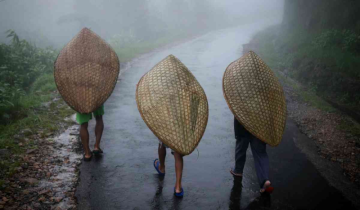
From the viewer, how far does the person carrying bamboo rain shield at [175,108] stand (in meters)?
2.79

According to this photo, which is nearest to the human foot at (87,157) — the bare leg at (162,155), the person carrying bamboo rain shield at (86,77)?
the person carrying bamboo rain shield at (86,77)

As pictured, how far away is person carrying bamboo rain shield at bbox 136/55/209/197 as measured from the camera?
2795 millimetres

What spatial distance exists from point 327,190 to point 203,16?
31.0 metres

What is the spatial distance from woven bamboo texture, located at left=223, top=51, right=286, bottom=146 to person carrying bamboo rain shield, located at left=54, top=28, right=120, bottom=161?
166cm

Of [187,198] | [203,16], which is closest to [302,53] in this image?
[187,198]

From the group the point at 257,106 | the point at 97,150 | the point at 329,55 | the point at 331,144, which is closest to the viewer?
the point at 257,106

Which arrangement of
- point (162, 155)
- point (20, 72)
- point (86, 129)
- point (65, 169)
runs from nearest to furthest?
point (162, 155) < point (65, 169) < point (86, 129) < point (20, 72)

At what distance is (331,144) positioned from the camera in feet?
15.1

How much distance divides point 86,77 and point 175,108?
1408mm

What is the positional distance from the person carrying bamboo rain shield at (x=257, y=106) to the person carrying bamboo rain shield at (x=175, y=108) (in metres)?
0.40

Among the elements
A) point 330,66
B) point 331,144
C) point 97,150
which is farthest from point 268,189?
point 330,66

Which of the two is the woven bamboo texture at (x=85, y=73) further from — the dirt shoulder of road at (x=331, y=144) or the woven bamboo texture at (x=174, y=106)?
the dirt shoulder of road at (x=331, y=144)

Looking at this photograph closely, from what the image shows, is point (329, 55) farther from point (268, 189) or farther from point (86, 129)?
point (86, 129)

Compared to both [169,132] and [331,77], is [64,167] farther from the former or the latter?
[331,77]
